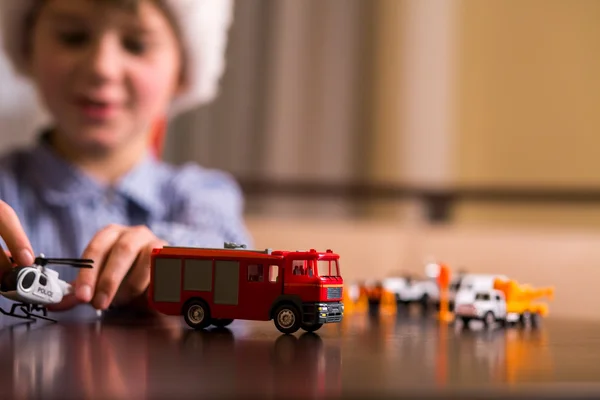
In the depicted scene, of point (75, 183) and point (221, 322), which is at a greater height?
point (75, 183)

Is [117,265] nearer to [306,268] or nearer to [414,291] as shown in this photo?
[306,268]

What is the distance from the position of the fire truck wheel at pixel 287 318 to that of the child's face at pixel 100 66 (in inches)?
24.3

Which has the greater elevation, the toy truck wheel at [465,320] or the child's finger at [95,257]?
the child's finger at [95,257]

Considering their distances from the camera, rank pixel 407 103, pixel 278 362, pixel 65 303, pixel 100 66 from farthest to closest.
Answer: pixel 407 103 < pixel 100 66 < pixel 65 303 < pixel 278 362

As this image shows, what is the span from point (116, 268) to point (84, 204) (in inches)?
22.6

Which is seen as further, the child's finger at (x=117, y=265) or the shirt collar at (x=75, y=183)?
the shirt collar at (x=75, y=183)

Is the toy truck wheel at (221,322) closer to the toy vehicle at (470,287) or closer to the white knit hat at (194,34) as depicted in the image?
the toy vehicle at (470,287)

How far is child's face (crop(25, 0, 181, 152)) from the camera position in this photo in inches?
45.9

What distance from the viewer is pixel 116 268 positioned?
0.78m

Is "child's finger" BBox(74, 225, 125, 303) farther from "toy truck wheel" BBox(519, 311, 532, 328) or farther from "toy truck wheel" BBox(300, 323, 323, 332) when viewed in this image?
"toy truck wheel" BBox(519, 311, 532, 328)

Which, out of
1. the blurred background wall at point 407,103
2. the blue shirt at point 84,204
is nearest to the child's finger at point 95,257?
the blue shirt at point 84,204

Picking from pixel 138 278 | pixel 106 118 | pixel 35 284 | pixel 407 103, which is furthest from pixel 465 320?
pixel 407 103

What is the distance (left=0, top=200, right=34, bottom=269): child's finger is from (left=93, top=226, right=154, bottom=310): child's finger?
84mm

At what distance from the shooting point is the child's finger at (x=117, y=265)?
0.77 meters
